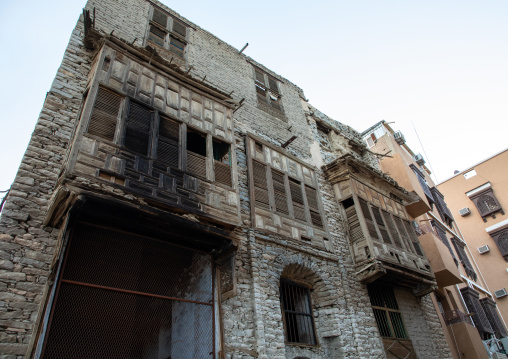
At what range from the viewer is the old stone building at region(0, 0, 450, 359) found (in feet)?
19.4

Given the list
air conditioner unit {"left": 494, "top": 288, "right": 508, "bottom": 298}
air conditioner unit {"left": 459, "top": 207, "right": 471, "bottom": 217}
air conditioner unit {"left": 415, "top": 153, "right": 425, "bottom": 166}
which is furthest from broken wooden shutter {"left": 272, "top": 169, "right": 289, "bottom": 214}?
air conditioner unit {"left": 459, "top": 207, "right": 471, "bottom": 217}

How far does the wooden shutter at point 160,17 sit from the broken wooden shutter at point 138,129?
5919 millimetres

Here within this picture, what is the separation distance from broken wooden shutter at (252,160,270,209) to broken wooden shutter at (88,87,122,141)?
4.09 m

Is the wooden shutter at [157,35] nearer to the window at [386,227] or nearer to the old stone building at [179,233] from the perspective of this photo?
→ the old stone building at [179,233]

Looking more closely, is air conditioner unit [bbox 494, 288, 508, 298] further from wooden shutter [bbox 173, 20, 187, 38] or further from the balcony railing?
wooden shutter [bbox 173, 20, 187, 38]

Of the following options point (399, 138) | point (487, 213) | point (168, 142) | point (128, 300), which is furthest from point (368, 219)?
point (487, 213)

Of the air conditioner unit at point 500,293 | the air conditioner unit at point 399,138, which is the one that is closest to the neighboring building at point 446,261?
the air conditioner unit at point 399,138

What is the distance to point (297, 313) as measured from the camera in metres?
8.99

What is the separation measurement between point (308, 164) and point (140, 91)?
6217 mm

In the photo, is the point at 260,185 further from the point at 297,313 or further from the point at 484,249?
the point at 484,249

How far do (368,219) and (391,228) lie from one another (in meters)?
1.33

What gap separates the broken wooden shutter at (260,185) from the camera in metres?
9.69

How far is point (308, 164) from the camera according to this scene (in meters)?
12.2

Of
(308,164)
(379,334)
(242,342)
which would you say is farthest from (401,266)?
(242,342)
